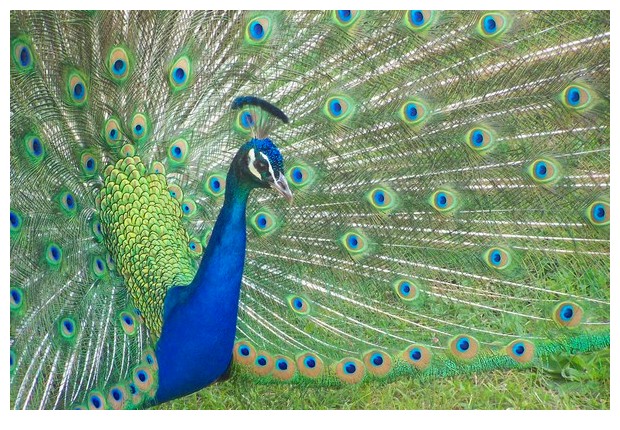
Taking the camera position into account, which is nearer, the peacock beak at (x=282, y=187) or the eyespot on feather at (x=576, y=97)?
the peacock beak at (x=282, y=187)

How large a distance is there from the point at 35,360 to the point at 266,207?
1164 mm

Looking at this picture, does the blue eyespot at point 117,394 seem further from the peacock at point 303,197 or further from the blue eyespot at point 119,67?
the blue eyespot at point 119,67

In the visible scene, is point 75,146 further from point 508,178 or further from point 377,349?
point 508,178

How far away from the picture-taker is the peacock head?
112 inches

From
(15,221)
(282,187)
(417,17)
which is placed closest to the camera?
(282,187)

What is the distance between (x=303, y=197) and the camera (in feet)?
10.3

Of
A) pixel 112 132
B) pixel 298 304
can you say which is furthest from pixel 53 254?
pixel 298 304

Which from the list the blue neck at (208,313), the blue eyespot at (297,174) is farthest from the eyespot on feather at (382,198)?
the blue neck at (208,313)

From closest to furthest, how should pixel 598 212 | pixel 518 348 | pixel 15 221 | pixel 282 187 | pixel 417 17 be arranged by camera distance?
pixel 282 187, pixel 417 17, pixel 598 212, pixel 518 348, pixel 15 221

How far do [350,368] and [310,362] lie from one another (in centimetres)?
16

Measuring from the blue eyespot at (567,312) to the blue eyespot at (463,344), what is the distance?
39 centimetres

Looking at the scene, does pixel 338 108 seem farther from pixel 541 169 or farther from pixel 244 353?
pixel 244 353

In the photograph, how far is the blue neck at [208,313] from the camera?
117 inches

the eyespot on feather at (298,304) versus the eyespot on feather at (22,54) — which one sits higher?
the eyespot on feather at (22,54)
